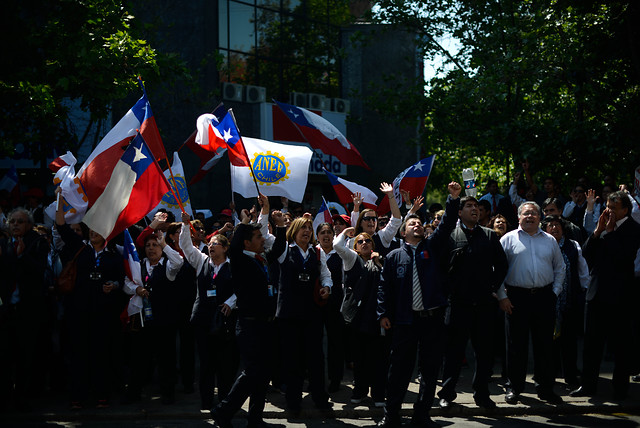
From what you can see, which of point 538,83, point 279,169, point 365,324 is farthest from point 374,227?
point 538,83

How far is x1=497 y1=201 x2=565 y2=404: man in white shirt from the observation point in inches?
350

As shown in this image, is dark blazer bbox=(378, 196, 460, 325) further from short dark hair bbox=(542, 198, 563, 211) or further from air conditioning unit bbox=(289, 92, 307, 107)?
air conditioning unit bbox=(289, 92, 307, 107)

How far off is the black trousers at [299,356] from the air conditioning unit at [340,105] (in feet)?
69.2

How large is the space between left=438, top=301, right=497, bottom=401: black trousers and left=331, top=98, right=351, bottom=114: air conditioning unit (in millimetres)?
21028

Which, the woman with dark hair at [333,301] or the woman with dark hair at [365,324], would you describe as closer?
the woman with dark hair at [365,324]

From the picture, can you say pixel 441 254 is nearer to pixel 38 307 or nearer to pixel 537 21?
pixel 38 307

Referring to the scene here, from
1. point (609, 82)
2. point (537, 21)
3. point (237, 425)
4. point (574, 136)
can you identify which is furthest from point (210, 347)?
point (537, 21)

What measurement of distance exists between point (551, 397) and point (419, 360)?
186 centimetres

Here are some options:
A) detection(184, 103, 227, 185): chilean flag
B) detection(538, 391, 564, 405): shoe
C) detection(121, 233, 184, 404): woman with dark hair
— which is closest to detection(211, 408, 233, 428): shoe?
detection(121, 233, 184, 404): woman with dark hair

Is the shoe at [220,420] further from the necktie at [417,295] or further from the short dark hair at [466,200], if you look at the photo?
the short dark hair at [466,200]

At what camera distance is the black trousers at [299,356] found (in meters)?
8.55

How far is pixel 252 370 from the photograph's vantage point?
773 cm

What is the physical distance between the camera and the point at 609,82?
591 inches

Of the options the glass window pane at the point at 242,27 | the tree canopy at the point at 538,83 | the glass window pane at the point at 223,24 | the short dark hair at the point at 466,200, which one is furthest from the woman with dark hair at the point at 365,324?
the glass window pane at the point at 242,27
